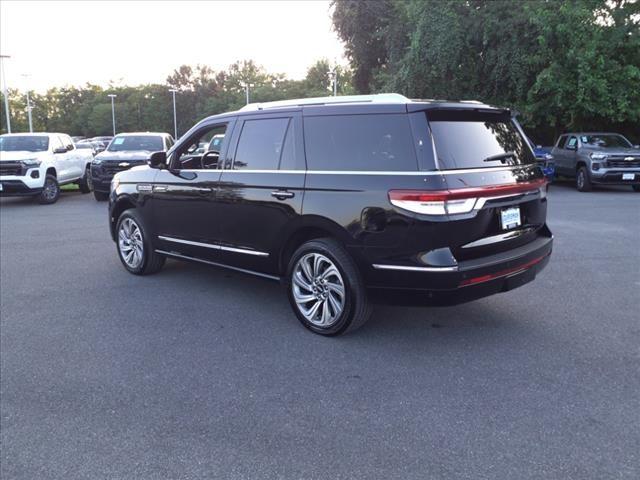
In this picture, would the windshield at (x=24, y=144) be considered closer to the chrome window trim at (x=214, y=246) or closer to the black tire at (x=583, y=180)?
the chrome window trim at (x=214, y=246)

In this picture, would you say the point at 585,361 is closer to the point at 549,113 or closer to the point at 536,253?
the point at 536,253

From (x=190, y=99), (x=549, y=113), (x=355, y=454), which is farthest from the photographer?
(x=190, y=99)

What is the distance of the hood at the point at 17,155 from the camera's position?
13773mm

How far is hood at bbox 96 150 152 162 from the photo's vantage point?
14180mm

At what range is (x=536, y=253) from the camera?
4.56m

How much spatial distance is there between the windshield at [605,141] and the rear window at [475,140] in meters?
13.3

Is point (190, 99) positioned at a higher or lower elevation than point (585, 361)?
higher

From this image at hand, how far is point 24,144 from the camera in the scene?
14.9m

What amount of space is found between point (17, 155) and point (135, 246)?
30.6 ft

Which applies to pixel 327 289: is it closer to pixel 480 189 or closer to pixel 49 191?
pixel 480 189

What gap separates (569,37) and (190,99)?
272ft

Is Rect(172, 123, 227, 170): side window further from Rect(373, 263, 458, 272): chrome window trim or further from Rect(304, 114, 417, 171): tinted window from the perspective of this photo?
Rect(373, 263, 458, 272): chrome window trim

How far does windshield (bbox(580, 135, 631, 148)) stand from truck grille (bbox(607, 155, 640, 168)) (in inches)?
35.9

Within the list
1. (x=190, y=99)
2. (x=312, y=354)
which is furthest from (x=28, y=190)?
(x=190, y=99)
